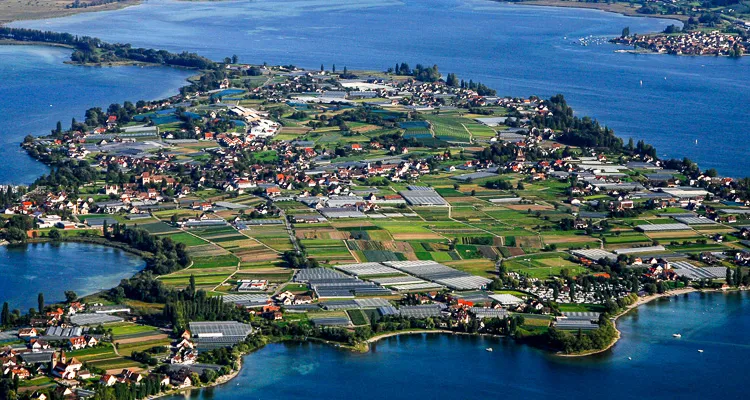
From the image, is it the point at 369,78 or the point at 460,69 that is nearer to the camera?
the point at 369,78

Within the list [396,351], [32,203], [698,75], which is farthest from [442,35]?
[396,351]

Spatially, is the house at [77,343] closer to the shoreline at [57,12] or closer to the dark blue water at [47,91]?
the dark blue water at [47,91]

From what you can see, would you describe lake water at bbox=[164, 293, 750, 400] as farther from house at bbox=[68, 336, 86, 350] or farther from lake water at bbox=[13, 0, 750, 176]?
lake water at bbox=[13, 0, 750, 176]

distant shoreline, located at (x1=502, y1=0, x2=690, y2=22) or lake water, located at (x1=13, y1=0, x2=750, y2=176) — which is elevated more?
distant shoreline, located at (x1=502, y1=0, x2=690, y2=22)

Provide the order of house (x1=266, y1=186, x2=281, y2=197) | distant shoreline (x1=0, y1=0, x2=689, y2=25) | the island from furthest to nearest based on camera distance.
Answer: distant shoreline (x1=0, y1=0, x2=689, y2=25), house (x1=266, y1=186, x2=281, y2=197), the island

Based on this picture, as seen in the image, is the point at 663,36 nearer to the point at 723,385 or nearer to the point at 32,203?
the point at 32,203

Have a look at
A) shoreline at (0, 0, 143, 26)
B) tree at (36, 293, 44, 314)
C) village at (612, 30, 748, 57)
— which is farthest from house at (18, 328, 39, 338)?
shoreline at (0, 0, 143, 26)

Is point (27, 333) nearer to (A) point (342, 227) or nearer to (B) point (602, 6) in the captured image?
(A) point (342, 227)

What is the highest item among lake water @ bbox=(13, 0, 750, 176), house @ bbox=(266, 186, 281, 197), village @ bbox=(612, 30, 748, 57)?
village @ bbox=(612, 30, 748, 57)
